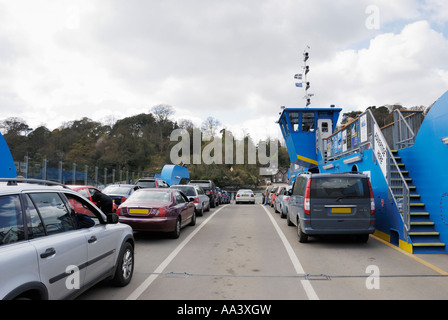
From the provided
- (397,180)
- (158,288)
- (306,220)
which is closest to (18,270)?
(158,288)

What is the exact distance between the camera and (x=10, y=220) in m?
2.93

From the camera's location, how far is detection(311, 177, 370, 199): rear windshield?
8016mm

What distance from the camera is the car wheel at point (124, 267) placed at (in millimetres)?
4793

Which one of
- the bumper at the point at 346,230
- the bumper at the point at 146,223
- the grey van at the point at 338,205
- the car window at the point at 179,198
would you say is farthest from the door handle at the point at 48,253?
the car window at the point at 179,198

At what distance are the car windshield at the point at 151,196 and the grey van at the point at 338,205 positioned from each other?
4002 millimetres

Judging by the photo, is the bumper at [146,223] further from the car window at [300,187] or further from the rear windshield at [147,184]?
the rear windshield at [147,184]

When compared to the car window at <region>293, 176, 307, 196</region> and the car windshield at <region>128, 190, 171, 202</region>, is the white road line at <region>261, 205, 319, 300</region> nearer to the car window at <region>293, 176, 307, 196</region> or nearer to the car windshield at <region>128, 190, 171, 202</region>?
the car window at <region>293, 176, 307, 196</region>

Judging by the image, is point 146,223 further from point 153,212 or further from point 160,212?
point 160,212

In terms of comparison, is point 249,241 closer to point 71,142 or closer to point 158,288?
point 158,288

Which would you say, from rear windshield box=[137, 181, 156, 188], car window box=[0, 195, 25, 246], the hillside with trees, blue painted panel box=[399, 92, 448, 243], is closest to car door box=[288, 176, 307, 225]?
blue painted panel box=[399, 92, 448, 243]

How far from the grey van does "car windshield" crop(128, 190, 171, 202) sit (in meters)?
4.00

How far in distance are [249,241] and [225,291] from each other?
4341mm

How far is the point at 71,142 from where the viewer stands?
6384cm

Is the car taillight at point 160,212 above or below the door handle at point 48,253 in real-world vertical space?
below
